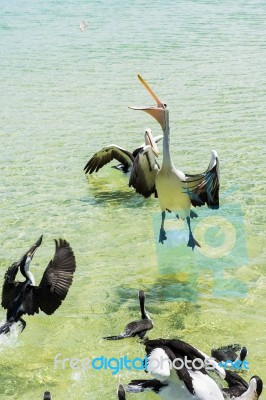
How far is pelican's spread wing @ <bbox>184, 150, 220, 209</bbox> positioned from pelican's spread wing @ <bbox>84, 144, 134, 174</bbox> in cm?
248

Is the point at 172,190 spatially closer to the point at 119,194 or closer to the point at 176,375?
the point at 119,194

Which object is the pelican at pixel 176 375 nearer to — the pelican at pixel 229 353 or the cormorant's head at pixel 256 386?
the cormorant's head at pixel 256 386

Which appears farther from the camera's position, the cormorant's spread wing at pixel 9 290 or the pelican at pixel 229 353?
the cormorant's spread wing at pixel 9 290

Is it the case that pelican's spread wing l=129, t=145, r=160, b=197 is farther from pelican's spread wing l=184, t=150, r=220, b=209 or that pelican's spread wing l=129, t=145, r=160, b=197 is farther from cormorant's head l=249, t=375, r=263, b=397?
cormorant's head l=249, t=375, r=263, b=397

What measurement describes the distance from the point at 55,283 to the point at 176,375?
1571mm

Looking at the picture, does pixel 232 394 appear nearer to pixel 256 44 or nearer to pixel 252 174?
pixel 252 174

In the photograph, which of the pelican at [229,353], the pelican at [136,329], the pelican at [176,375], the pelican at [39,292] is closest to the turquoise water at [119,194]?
the pelican at [136,329]

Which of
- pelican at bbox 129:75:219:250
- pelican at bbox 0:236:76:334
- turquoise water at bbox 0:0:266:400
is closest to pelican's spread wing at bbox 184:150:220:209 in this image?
pelican at bbox 129:75:219:250

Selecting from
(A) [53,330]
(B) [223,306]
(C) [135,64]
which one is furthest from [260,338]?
(C) [135,64]

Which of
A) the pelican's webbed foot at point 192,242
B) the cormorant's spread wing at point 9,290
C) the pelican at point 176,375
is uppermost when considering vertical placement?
the pelican at point 176,375

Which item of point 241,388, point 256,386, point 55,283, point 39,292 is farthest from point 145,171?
point 256,386

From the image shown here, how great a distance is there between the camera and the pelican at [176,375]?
189 inches

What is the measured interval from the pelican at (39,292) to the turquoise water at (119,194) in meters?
0.33

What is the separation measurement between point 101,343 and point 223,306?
1.24m
